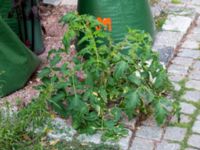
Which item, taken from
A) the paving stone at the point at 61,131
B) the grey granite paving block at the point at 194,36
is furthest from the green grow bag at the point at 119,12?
the paving stone at the point at 61,131

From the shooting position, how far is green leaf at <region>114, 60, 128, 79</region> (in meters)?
3.40

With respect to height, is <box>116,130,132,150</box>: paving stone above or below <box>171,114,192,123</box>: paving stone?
below

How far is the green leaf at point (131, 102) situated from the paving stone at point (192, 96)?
633 millimetres

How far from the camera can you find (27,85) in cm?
410

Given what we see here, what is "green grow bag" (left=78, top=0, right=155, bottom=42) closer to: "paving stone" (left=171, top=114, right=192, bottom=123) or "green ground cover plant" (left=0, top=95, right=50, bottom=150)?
"paving stone" (left=171, top=114, right=192, bottom=123)

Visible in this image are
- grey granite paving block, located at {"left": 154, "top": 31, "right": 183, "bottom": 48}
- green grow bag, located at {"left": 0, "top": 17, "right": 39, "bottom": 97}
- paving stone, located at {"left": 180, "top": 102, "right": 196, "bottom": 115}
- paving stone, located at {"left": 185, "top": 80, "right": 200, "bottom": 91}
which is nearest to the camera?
paving stone, located at {"left": 180, "top": 102, "right": 196, "bottom": 115}

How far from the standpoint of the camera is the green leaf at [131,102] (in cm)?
339

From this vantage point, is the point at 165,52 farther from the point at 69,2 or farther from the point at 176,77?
the point at 69,2

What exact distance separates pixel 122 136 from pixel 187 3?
2.46 metres

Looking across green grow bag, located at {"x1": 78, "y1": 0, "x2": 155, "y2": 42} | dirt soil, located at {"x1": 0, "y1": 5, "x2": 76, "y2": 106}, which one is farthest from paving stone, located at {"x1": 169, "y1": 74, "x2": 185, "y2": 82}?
dirt soil, located at {"x1": 0, "y1": 5, "x2": 76, "y2": 106}

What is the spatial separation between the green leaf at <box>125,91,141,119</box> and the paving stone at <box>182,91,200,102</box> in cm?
63

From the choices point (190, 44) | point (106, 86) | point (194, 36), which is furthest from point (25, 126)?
point (194, 36)

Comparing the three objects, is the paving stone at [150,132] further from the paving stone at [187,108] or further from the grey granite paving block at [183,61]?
the grey granite paving block at [183,61]

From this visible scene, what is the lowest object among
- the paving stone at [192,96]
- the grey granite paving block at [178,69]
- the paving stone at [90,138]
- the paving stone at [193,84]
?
the paving stone at [90,138]
